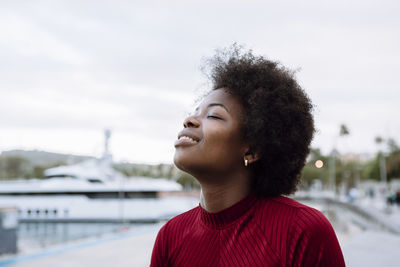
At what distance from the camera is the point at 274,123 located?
1.59 m

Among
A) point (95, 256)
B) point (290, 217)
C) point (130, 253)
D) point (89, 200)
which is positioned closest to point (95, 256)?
point (95, 256)

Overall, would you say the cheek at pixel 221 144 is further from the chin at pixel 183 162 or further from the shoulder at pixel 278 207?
the shoulder at pixel 278 207

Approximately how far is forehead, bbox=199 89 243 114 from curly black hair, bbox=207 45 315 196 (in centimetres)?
3

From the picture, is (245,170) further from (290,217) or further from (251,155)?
(290,217)

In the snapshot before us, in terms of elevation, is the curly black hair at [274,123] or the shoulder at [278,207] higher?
the curly black hair at [274,123]

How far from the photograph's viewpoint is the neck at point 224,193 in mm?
1525

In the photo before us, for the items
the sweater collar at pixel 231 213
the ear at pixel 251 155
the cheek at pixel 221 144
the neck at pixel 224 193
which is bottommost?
the sweater collar at pixel 231 213

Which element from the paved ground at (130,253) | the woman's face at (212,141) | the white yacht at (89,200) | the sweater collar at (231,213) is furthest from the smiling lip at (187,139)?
the white yacht at (89,200)

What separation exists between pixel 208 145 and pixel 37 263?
8.53 m

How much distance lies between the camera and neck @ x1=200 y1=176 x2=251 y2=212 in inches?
60.1

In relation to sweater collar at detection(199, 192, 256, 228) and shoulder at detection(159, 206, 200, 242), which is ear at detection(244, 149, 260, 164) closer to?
sweater collar at detection(199, 192, 256, 228)

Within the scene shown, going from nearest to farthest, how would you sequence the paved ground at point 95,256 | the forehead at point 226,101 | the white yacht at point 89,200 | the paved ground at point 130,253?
the forehead at point 226,101 < the paved ground at point 130,253 < the paved ground at point 95,256 < the white yacht at point 89,200

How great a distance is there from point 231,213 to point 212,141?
31cm

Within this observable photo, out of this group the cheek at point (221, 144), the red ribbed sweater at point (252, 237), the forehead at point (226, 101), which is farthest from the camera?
the forehead at point (226, 101)
